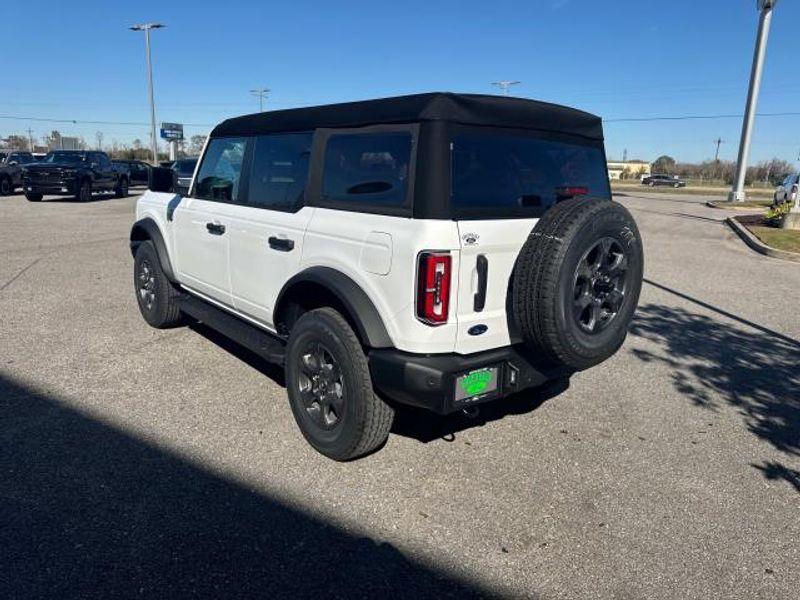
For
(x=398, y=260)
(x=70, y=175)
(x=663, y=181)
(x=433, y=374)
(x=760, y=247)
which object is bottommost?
(x=760, y=247)

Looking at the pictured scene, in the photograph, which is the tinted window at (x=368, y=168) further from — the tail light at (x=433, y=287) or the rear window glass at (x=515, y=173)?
the tail light at (x=433, y=287)

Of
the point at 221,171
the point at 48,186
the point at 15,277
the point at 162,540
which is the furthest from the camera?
the point at 48,186

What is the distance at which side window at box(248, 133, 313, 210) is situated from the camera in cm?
357

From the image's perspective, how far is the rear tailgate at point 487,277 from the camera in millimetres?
2762

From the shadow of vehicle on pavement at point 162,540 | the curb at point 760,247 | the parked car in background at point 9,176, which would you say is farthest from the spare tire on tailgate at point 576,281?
the parked car in background at point 9,176

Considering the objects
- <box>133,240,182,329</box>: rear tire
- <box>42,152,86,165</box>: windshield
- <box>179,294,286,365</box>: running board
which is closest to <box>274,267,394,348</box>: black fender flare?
<box>179,294,286,365</box>: running board

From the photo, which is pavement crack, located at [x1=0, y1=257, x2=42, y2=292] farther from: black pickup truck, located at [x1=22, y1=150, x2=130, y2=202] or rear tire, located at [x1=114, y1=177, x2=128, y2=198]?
rear tire, located at [x1=114, y1=177, x2=128, y2=198]

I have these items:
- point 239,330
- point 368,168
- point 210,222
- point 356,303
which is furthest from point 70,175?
point 356,303

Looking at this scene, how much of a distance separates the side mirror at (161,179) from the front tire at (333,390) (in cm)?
248

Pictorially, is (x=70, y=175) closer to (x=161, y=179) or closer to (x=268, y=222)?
(x=161, y=179)

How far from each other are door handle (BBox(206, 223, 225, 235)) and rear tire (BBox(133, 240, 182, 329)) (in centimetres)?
110

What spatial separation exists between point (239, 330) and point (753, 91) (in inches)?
1149

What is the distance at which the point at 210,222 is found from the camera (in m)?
4.39

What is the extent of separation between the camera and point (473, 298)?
112 inches
